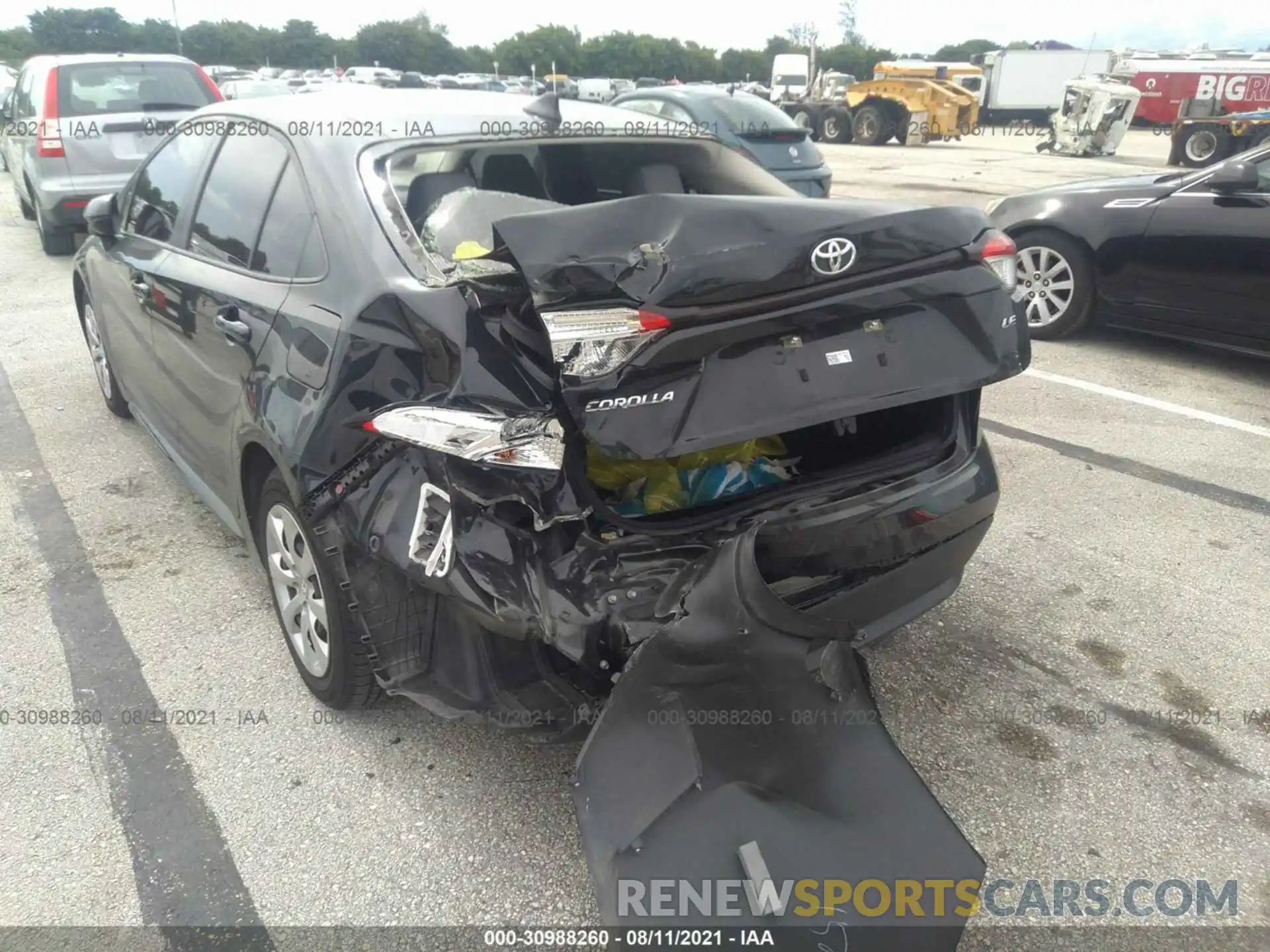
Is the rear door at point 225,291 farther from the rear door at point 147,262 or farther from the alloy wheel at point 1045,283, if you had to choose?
the alloy wheel at point 1045,283

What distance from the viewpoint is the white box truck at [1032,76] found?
3525cm

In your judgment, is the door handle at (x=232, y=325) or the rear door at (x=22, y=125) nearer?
the door handle at (x=232, y=325)

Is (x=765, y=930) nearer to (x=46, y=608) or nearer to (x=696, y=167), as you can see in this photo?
(x=696, y=167)

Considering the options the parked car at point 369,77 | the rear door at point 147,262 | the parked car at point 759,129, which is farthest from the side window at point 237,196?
the parked car at point 369,77

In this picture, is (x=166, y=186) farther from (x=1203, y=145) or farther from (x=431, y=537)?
(x=1203, y=145)

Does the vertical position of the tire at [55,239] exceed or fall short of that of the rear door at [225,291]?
it falls short

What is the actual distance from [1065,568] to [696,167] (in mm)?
2047

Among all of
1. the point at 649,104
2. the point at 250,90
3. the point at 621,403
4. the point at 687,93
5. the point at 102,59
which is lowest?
the point at 621,403

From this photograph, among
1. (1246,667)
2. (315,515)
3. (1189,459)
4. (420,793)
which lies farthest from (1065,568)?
(315,515)

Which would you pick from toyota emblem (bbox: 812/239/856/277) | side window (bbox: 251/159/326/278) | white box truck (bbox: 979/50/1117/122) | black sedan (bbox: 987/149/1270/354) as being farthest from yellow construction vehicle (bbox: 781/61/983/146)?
toyota emblem (bbox: 812/239/856/277)

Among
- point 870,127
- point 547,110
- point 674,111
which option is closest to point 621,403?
point 547,110

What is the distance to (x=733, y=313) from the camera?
1944mm

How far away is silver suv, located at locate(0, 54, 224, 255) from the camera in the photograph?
861 centimetres

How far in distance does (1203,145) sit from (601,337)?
2210 centimetres
